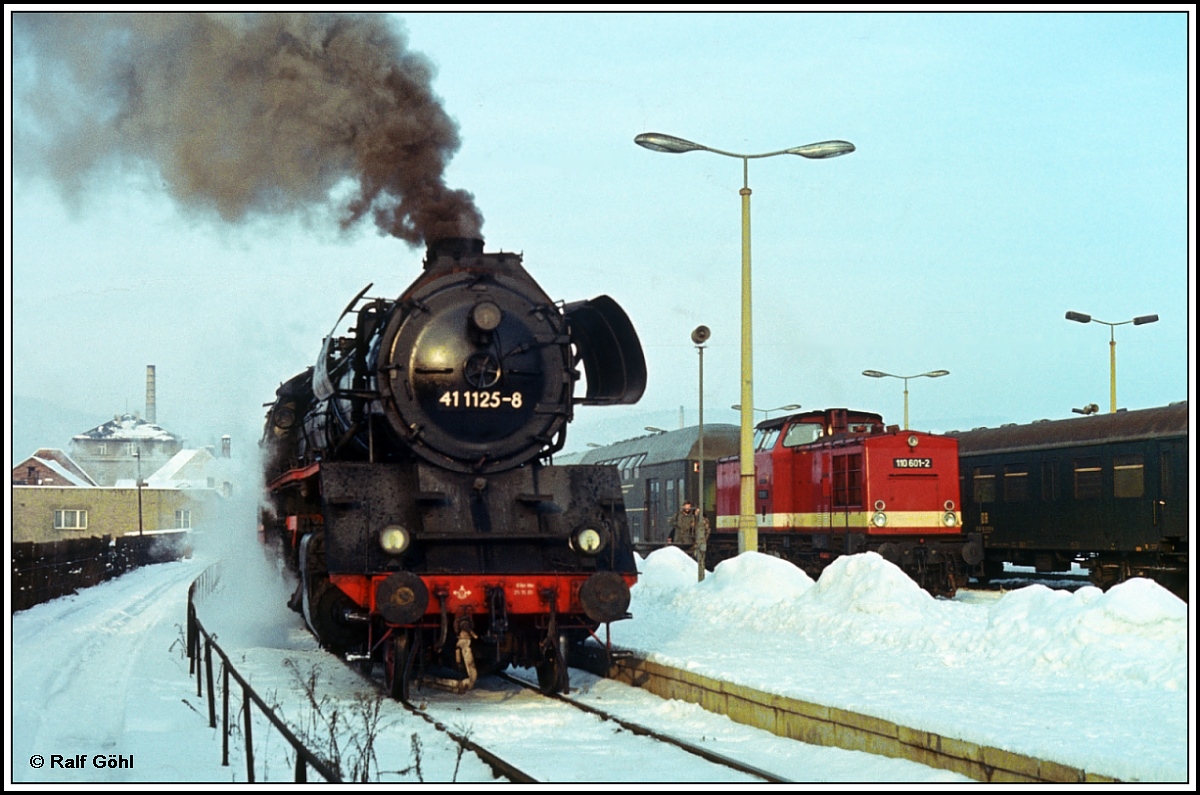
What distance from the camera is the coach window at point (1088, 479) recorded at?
22.9 metres

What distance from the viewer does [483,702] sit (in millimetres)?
11773

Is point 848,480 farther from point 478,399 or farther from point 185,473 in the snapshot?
point 185,473

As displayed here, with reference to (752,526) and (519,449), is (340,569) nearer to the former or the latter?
(519,449)

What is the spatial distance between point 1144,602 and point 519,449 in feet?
18.5

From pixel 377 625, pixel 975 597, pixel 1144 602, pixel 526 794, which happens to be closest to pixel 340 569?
pixel 377 625

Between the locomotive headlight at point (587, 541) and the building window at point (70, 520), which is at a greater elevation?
the locomotive headlight at point (587, 541)

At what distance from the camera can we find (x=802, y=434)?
25281 millimetres

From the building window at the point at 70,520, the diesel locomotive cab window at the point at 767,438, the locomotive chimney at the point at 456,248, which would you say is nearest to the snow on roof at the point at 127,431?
the building window at the point at 70,520

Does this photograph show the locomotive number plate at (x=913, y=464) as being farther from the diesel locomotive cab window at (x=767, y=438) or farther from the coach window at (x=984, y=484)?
the coach window at (x=984, y=484)

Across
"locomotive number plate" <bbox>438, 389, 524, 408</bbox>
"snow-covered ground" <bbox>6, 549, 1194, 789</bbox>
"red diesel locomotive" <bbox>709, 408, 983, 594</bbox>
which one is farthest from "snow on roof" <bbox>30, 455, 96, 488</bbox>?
"locomotive number plate" <bbox>438, 389, 524, 408</bbox>

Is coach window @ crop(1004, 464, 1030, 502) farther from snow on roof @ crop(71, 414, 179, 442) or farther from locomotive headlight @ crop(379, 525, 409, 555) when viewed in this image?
snow on roof @ crop(71, 414, 179, 442)

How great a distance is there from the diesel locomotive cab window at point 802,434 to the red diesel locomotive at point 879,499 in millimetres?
24

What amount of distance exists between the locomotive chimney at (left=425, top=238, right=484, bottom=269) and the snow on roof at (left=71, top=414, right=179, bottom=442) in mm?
67228

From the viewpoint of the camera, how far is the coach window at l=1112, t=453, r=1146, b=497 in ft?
71.7
